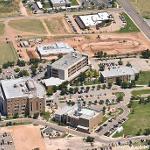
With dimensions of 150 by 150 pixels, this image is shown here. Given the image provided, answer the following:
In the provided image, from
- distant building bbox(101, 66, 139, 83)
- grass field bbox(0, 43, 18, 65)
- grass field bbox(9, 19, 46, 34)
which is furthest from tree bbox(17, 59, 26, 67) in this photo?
grass field bbox(9, 19, 46, 34)

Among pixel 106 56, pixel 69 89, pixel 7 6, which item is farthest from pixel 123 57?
pixel 7 6

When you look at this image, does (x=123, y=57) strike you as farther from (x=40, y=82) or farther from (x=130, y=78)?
(x=40, y=82)

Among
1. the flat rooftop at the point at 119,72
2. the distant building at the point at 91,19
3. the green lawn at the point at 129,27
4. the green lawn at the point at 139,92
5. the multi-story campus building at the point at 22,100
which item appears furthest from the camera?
the distant building at the point at 91,19

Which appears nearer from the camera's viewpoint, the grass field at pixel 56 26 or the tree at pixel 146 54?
the tree at pixel 146 54

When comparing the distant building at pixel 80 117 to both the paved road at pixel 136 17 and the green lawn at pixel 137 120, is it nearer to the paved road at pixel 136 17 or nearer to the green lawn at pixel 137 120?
the green lawn at pixel 137 120

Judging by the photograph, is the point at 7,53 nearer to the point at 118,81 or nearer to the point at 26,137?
the point at 118,81

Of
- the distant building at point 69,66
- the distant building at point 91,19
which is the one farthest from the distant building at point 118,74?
the distant building at point 91,19
